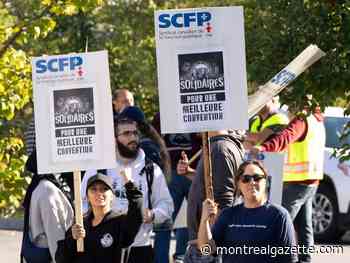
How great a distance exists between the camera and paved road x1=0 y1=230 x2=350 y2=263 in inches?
511

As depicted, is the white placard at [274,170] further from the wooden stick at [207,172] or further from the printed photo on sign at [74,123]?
the printed photo on sign at [74,123]

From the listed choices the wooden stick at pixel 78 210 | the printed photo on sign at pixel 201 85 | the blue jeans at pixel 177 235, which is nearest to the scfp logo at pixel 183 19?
the printed photo on sign at pixel 201 85

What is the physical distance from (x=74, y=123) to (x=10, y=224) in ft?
30.0

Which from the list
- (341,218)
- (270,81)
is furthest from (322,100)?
(341,218)

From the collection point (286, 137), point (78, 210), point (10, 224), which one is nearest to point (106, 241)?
point (78, 210)

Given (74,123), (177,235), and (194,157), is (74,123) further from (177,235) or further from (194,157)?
(177,235)

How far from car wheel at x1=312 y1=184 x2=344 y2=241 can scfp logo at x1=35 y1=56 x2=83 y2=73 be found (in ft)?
24.2

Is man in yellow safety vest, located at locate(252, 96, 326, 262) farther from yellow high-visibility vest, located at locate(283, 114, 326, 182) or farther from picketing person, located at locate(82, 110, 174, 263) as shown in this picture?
picketing person, located at locate(82, 110, 174, 263)

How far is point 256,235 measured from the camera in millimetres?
7082

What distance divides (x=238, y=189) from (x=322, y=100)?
100 centimetres

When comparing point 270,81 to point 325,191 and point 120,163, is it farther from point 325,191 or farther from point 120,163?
point 325,191

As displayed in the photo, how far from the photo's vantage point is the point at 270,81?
7938mm

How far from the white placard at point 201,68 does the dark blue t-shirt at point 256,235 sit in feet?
2.15

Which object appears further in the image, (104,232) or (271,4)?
(271,4)
